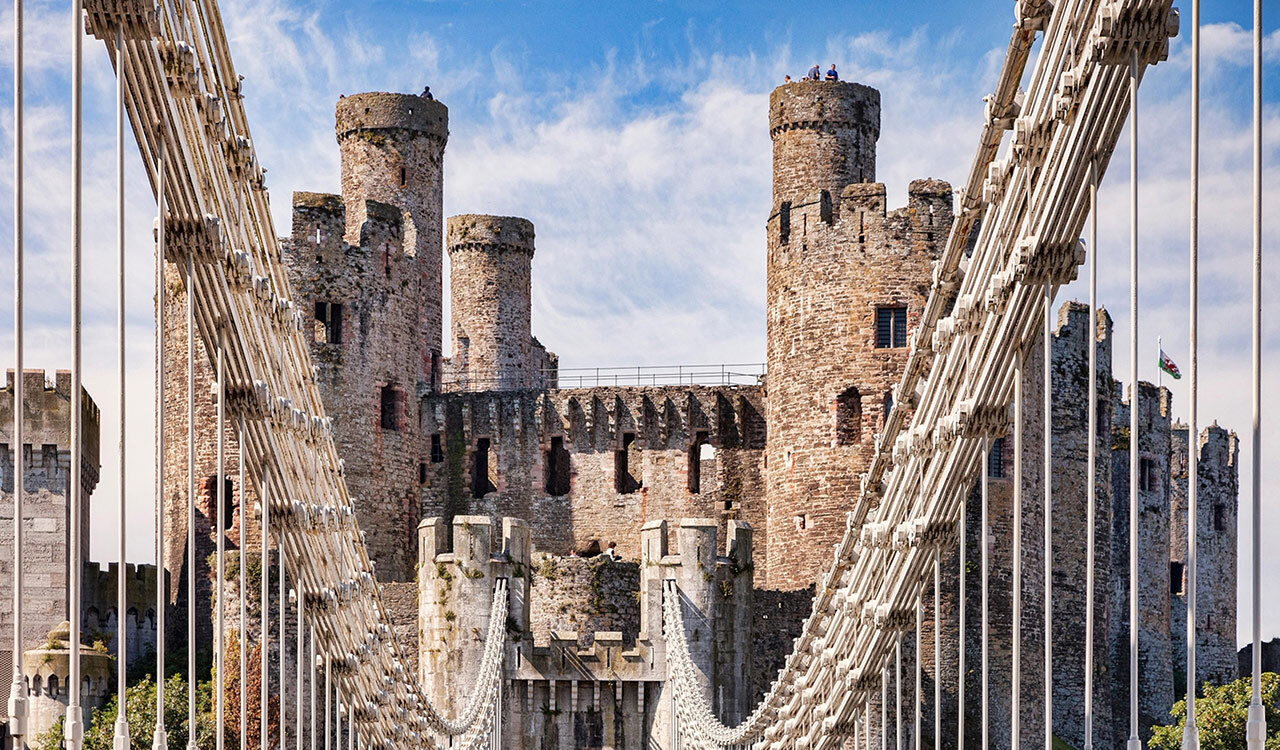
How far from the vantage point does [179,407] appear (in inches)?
1767

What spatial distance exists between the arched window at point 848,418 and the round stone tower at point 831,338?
0.7 inches

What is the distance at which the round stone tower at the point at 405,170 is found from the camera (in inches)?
1919

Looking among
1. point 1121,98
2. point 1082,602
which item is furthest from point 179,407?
point 1121,98

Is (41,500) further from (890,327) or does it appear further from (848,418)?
(890,327)

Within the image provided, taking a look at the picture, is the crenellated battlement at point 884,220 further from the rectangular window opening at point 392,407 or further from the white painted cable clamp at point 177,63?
the white painted cable clamp at point 177,63

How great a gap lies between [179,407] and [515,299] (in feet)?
40.9

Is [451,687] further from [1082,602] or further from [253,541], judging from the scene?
[1082,602]

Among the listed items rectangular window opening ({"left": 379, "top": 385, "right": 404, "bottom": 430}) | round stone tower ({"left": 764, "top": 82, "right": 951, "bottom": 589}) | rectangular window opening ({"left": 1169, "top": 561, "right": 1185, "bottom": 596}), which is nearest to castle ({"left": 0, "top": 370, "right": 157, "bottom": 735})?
rectangular window opening ({"left": 379, "top": 385, "right": 404, "bottom": 430})

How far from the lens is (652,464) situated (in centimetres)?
4734

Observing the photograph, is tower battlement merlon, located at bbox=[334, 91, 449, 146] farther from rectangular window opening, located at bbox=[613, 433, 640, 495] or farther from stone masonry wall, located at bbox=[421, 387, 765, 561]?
rectangular window opening, located at bbox=[613, 433, 640, 495]

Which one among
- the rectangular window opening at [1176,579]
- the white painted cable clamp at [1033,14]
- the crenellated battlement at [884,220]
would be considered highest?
the crenellated battlement at [884,220]

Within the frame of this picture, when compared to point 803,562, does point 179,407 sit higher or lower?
higher

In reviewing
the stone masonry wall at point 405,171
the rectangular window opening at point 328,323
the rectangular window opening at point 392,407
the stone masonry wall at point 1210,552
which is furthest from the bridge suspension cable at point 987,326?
the stone masonry wall at point 1210,552

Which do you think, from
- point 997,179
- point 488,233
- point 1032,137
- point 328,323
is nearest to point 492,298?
point 488,233
